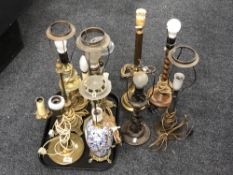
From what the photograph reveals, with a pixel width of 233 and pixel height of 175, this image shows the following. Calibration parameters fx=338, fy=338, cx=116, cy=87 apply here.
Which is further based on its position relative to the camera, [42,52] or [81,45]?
[42,52]

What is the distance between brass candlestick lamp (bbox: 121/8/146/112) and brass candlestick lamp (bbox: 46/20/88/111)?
0.65ft

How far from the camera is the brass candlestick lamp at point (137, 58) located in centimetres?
132

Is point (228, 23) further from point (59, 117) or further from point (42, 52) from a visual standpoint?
point (59, 117)

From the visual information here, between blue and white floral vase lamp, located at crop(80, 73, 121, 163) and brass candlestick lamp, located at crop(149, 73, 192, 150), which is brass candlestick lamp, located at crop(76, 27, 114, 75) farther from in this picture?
brass candlestick lamp, located at crop(149, 73, 192, 150)

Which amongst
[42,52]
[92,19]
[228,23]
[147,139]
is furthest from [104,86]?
[228,23]

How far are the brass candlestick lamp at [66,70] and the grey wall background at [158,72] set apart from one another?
0.67ft

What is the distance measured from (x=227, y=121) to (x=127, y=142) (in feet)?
1.57

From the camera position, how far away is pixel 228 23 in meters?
2.06

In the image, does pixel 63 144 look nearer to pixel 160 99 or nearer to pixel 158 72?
pixel 160 99

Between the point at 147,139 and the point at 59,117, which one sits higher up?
the point at 59,117

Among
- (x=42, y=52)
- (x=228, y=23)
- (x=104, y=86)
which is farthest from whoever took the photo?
(x=228, y=23)

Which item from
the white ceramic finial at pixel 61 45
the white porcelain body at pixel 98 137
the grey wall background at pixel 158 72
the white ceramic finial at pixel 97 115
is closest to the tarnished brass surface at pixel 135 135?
the grey wall background at pixel 158 72

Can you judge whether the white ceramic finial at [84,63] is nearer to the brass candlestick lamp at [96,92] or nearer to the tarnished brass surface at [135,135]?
the brass candlestick lamp at [96,92]

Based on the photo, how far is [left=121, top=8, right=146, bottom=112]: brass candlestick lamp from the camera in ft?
4.33
